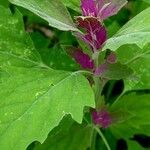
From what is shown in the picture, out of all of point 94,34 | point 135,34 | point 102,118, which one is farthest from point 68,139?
point 135,34

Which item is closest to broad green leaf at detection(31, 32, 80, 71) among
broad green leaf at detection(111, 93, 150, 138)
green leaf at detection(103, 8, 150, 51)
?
broad green leaf at detection(111, 93, 150, 138)

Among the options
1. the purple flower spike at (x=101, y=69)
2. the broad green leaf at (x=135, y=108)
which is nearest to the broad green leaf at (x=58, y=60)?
the broad green leaf at (x=135, y=108)

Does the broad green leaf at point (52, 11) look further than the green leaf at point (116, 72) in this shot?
No

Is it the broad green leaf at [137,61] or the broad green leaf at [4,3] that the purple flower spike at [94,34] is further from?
the broad green leaf at [4,3]

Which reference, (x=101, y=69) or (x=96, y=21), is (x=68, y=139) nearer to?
(x=101, y=69)

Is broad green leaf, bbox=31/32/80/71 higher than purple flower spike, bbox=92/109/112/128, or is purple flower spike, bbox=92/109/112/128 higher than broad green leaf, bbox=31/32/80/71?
broad green leaf, bbox=31/32/80/71

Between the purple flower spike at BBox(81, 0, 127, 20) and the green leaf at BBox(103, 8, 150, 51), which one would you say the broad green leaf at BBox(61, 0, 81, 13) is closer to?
the purple flower spike at BBox(81, 0, 127, 20)
